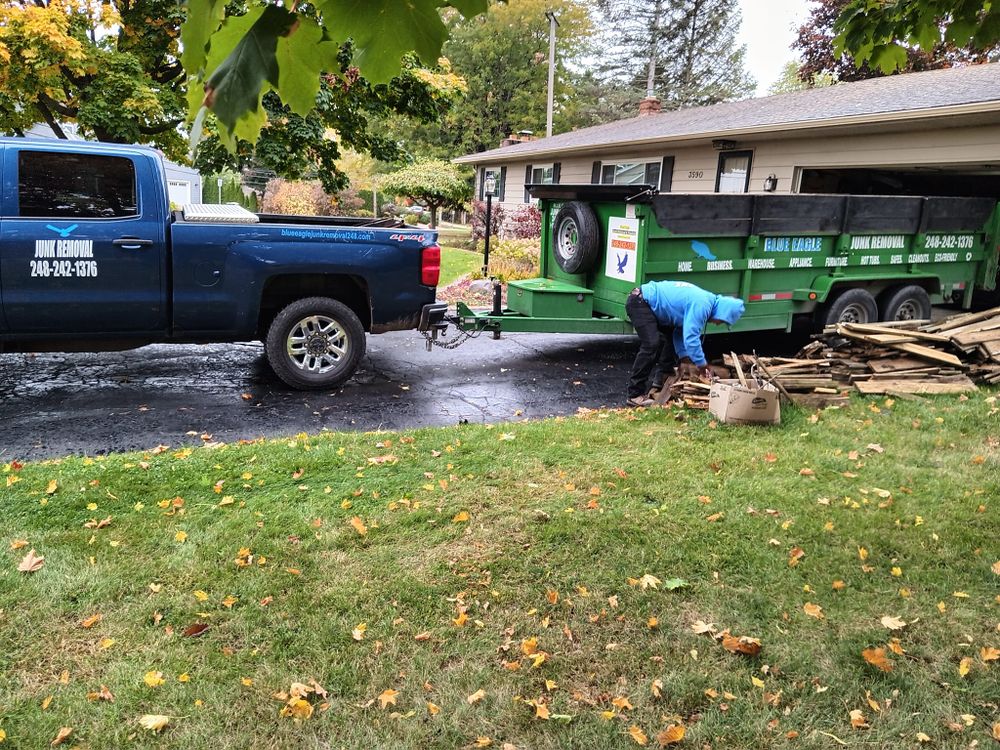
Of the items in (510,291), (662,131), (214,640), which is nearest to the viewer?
(214,640)

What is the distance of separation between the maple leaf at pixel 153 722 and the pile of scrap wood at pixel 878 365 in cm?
497

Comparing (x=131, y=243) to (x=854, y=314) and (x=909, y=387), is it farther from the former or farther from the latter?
(x=854, y=314)

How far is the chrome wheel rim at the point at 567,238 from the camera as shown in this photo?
8688mm

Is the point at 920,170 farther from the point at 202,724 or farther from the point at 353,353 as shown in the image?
the point at 202,724

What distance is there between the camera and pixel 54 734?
8.93ft

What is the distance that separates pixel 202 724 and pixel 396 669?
73cm

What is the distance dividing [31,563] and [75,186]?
3964mm

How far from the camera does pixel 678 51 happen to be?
49.7m

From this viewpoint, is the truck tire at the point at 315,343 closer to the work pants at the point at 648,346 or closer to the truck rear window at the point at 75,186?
the truck rear window at the point at 75,186

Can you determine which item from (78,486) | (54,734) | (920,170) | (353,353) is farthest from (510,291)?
(920,170)

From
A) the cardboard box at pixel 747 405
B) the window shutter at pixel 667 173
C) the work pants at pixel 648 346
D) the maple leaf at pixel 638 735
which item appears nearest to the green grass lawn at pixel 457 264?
the window shutter at pixel 667 173

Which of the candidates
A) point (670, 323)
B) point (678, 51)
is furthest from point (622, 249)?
point (678, 51)

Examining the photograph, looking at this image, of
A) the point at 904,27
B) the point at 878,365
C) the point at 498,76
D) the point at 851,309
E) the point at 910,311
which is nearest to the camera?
the point at 904,27

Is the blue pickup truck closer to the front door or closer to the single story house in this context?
the front door
